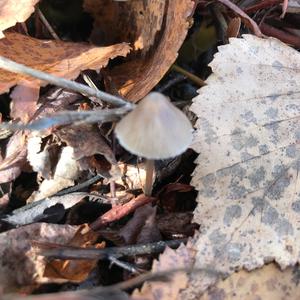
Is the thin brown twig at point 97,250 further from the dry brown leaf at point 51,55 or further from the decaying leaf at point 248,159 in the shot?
the dry brown leaf at point 51,55

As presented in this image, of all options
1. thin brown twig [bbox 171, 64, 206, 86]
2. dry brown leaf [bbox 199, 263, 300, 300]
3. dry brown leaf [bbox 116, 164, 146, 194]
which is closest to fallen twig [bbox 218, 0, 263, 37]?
thin brown twig [bbox 171, 64, 206, 86]

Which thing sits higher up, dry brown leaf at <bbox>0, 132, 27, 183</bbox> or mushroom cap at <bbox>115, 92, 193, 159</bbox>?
mushroom cap at <bbox>115, 92, 193, 159</bbox>

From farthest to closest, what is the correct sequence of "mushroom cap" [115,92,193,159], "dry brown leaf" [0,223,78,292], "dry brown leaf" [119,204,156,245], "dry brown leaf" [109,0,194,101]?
1. "dry brown leaf" [109,0,194,101]
2. "dry brown leaf" [119,204,156,245]
3. "dry brown leaf" [0,223,78,292]
4. "mushroom cap" [115,92,193,159]

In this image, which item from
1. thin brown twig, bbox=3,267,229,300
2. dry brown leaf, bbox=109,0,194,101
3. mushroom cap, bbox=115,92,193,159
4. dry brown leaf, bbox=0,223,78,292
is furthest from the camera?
dry brown leaf, bbox=109,0,194,101

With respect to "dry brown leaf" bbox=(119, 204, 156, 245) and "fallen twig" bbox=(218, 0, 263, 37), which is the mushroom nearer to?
"dry brown leaf" bbox=(119, 204, 156, 245)

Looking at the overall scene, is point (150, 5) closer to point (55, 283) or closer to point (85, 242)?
point (85, 242)

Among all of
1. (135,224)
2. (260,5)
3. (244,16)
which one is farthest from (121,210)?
(260,5)
